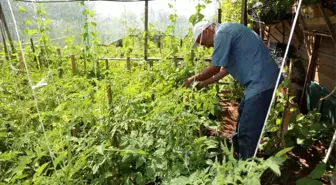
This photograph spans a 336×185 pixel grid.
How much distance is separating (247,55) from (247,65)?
78mm

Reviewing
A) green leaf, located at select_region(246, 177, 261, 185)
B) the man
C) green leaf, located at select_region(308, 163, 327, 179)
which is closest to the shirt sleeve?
the man

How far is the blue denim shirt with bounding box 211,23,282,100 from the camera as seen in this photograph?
6.44 feet

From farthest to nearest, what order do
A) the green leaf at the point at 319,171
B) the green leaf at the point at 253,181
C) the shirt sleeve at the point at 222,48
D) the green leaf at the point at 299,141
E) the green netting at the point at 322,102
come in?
the green netting at the point at 322,102 → the green leaf at the point at 299,141 → the shirt sleeve at the point at 222,48 → the green leaf at the point at 319,171 → the green leaf at the point at 253,181

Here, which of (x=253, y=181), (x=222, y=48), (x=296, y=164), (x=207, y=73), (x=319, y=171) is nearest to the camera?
(x=253, y=181)

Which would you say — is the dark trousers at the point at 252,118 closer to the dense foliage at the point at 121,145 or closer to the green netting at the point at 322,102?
the dense foliage at the point at 121,145

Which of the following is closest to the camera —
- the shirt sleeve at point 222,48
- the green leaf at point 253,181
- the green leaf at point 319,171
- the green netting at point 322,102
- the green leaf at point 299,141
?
the green leaf at point 253,181

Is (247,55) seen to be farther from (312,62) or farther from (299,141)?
(312,62)

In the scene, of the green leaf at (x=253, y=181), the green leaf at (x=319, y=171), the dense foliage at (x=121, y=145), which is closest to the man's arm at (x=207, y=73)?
the dense foliage at (x=121, y=145)

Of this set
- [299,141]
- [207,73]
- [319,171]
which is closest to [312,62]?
[299,141]

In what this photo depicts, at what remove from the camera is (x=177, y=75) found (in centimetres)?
294

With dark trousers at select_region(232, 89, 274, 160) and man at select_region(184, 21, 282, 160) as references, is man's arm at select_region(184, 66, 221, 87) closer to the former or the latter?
man at select_region(184, 21, 282, 160)

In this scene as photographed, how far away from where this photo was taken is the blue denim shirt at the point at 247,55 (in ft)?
6.44

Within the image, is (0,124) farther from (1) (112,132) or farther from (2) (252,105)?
(2) (252,105)

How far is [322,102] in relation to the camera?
2.96 m
